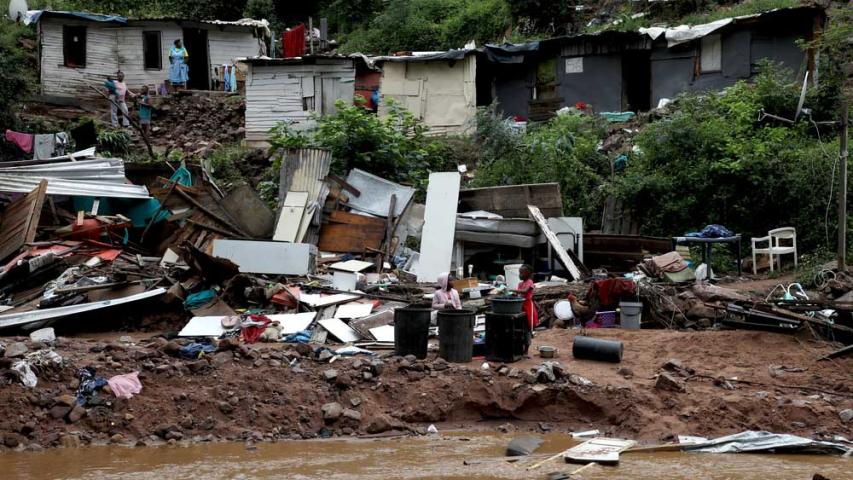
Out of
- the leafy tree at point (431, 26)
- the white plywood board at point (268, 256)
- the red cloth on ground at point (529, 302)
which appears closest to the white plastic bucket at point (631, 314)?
the red cloth on ground at point (529, 302)

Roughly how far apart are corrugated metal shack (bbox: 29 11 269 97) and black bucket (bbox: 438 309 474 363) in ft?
67.2

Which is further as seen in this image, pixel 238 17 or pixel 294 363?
pixel 238 17

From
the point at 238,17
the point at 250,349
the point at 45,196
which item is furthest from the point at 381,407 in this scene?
the point at 238,17

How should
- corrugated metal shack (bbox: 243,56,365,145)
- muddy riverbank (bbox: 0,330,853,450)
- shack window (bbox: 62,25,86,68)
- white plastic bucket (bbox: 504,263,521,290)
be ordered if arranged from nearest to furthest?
1. muddy riverbank (bbox: 0,330,853,450)
2. white plastic bucket (bbox: 504,263,521,290)
3. corrugated metal shack (bbox: 243,56,365,145)
4. shack window (bbox: 62,25,86,68)

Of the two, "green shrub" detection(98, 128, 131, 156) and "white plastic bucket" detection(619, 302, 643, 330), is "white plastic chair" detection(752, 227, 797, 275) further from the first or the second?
"green shrub" detection(98, 128, 131, 156)

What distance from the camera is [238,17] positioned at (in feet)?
121

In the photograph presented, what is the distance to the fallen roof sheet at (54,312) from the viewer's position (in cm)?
1303

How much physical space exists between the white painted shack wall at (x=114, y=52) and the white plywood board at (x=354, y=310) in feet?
57.8

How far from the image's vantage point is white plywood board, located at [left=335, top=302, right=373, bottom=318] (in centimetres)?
1366

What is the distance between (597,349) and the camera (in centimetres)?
1150

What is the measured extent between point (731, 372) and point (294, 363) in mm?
5107

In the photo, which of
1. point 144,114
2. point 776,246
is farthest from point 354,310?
point 144,114

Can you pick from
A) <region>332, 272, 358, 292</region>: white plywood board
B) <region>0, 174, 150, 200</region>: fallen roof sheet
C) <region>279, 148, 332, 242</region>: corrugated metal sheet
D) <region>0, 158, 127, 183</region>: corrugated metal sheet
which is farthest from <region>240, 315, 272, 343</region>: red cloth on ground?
<region>0, 158, 127, 183</region>: corrugated metal sheet

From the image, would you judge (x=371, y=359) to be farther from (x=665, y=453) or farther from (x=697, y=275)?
(x=697, y=275)
